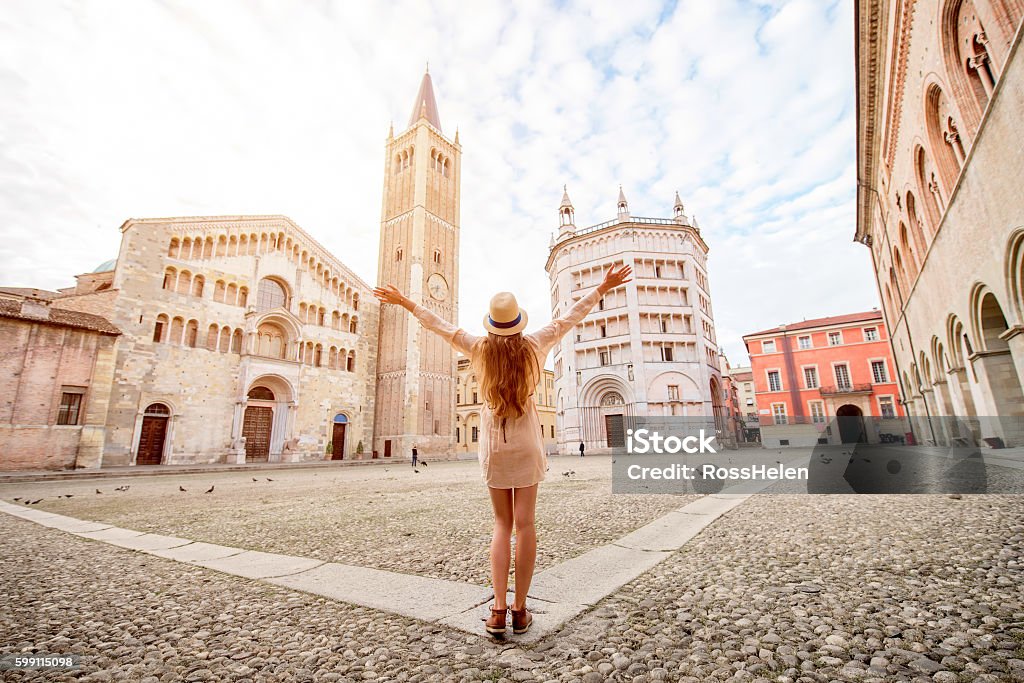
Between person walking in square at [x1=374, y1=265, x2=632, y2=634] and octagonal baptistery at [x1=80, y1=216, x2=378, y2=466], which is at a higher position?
octagonal baptistery at [x1=80, y1=216, x2=378, y2=466]

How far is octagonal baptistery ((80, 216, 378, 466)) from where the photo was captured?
21.4 meters

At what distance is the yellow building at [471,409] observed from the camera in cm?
5122

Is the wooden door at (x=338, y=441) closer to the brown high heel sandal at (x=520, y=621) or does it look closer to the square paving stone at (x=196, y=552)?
the square paving stone at (x=196, y=552)

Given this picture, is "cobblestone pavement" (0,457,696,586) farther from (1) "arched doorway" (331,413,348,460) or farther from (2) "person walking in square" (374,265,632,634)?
(1) "arched doorway" (331,413,348,460)

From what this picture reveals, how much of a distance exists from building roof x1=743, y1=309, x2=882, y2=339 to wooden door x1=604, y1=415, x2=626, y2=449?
17.0 m

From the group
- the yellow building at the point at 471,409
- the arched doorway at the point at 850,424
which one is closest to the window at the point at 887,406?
the arched doorway at the point at 850,424

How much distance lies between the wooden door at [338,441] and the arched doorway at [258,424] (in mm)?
4155

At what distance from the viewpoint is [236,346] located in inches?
992

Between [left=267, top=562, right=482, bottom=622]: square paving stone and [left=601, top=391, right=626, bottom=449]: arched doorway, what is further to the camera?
[left=601, top=391, right=626, bottom=449]: arched doorway

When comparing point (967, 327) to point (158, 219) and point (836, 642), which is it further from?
point (158, 219)

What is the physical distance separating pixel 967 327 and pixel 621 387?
2532 cm

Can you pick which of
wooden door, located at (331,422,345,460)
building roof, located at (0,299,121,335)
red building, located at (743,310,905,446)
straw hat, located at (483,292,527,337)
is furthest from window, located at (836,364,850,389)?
building roof, located at (0,299,121,335)

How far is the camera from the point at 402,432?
106ft

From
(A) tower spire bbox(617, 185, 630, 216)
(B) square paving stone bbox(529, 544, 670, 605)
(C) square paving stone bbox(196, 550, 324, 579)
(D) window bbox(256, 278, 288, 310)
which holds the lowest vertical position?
(B) square paving stone bbox(529, 544, 670, 605)
